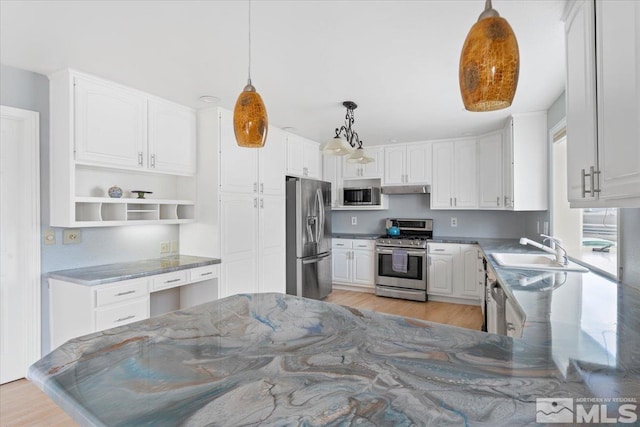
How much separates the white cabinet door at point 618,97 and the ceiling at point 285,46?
585 millimetres

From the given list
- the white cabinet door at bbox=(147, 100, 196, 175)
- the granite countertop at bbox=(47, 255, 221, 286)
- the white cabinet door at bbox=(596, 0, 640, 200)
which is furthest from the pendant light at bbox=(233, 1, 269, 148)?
the white cabinet door at bbox=(147, 100, 196, 175)

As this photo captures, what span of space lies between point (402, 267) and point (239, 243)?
94.7 inches

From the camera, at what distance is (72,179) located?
2469 mm

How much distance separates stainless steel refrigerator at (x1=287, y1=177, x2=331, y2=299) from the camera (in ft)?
14.4

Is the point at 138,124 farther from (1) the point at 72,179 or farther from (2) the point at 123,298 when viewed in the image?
(2) the point at 123,298

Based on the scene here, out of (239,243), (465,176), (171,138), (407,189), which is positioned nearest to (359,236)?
(407,189)

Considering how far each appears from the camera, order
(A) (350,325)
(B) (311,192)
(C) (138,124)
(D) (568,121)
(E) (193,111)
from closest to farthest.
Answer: (A) (350,325), (D) (568,121), (C) (138,124), (E) (193,111), (B) (311,192)

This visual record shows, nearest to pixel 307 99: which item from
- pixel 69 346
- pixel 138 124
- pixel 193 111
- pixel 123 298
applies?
pixel 193 111

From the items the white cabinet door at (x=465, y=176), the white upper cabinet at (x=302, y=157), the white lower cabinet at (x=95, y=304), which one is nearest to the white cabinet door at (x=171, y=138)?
the white lower cabinet at (x=95, y=304)

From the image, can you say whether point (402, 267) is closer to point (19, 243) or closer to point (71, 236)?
point (71, 236)

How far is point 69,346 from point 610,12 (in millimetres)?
2141

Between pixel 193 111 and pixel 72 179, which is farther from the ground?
pixel 193 111

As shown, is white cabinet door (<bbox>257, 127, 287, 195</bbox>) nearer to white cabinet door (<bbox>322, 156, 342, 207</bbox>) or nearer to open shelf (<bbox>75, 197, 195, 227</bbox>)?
open shelf (<bbox>75, 197, 195, 227</bbox>)

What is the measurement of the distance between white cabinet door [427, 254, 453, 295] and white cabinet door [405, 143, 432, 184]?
1.13 meters
